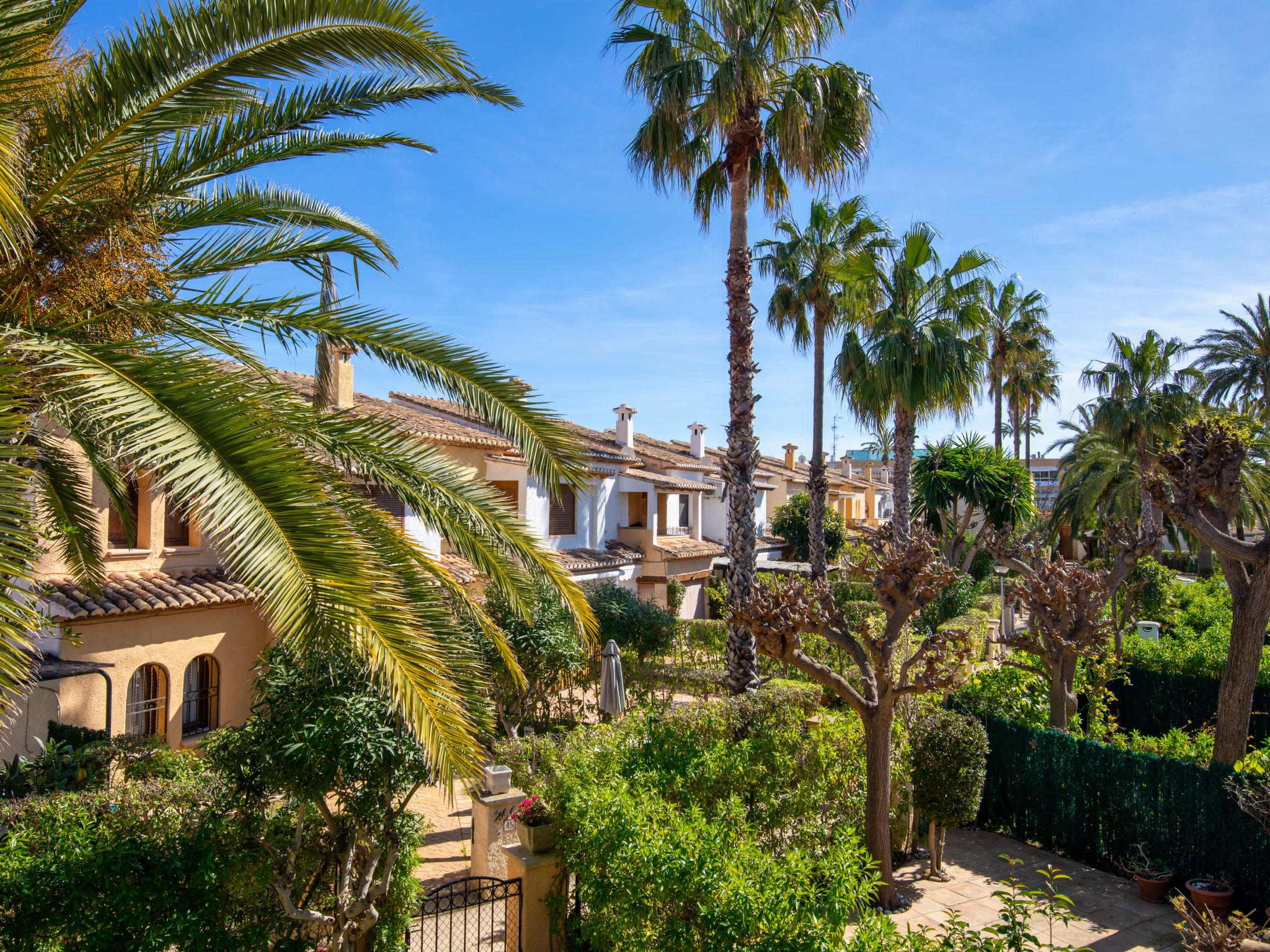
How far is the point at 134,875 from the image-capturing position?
5.85 meters

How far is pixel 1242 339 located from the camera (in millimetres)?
32562

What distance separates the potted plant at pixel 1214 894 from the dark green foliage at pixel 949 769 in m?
2.32

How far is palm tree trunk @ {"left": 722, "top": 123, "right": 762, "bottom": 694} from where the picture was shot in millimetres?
14562

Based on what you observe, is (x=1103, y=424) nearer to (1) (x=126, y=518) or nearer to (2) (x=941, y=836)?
(2) (x=941, y=836)

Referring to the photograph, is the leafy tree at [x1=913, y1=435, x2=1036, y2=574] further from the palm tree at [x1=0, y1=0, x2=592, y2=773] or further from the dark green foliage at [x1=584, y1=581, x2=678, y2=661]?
the palm tree at [x1=0, y1=0, x2=592, y2=773]

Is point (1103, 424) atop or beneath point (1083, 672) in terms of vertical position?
atop

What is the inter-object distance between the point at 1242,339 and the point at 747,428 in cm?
2980

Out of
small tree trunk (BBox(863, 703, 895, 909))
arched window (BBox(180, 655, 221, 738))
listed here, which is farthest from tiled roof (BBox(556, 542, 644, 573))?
small tree trunk (BBox(863, 703, 895, 909))

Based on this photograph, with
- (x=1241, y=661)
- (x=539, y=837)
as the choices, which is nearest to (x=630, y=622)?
(x=539, y=837)

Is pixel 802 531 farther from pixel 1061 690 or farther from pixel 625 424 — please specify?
pixel 1061 690

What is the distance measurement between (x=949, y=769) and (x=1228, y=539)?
469 centimetres

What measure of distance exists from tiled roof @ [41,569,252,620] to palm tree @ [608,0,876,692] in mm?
8544

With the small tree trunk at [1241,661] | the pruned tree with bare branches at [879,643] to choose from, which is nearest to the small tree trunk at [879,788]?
the pruned tree with bare branches at [879,643]

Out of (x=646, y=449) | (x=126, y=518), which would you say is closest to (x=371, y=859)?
(x=126, y=518)
